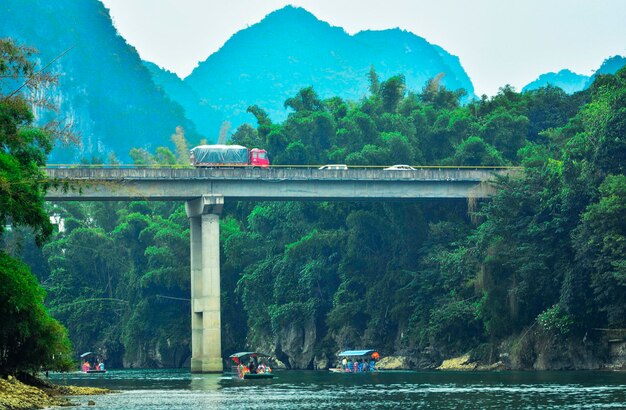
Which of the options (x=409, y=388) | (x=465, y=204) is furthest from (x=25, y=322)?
(x=465, y=204)

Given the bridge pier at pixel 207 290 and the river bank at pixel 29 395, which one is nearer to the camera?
the river bank at pixel 29 395

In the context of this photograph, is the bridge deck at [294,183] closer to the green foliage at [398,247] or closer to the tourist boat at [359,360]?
the green foliage at [398,247]

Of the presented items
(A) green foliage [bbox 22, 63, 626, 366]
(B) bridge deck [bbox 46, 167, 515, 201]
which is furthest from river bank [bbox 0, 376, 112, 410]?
(A) green foliage [bbox 22, 63, 626, 366]

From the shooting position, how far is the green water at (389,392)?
2035 inches

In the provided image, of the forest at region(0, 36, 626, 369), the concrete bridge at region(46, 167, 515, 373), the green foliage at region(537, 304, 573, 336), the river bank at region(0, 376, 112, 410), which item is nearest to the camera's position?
the river bank at region(0, 376, 112, 410)

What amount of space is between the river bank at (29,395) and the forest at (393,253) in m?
2.17

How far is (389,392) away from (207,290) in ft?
105

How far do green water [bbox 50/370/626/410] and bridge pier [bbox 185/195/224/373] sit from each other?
8528mm

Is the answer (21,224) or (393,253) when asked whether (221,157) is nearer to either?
(393,253)

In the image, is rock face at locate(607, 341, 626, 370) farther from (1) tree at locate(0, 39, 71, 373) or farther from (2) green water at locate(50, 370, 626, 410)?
(1) tree at locate(0, 39, 71, 373)

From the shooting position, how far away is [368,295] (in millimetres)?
104500

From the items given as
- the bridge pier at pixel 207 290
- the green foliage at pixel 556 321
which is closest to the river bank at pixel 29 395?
the bridge pier at pixel 207 290

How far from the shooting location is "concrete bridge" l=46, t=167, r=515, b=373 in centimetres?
9062

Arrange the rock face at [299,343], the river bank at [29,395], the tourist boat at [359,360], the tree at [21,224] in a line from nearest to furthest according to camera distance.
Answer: the river bank at [29,395] → the tree at [21,224] → the tourist boat at [359,360] → the rock face at [299,343]
